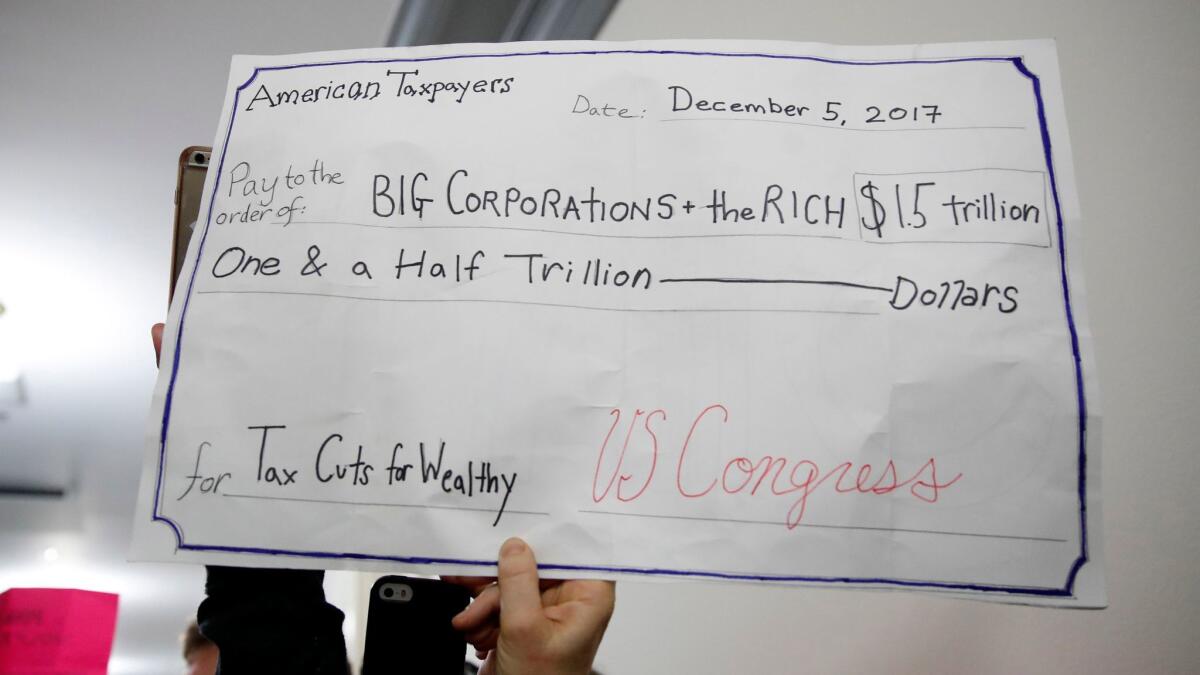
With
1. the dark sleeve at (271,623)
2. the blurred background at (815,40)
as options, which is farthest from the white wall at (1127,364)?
the dark sleeve at (271,623)

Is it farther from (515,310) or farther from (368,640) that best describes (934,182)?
(368,640)

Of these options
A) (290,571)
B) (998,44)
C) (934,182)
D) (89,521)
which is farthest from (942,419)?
(89,521)

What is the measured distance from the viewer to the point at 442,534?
1.79ft

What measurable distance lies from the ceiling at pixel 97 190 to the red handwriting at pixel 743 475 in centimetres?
128

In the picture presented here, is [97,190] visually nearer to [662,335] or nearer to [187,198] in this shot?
[187,198]

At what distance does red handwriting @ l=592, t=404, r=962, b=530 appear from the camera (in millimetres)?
523

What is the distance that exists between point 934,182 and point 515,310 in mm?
391

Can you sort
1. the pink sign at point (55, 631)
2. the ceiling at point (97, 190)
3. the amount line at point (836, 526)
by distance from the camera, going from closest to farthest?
the amount line at point (836, 526), the ceiling at point (97, 190), the pink sign at point (55, 631)

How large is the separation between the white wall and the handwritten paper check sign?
7 centimetres

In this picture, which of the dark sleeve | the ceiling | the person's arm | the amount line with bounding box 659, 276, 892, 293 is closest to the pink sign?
the ceiling

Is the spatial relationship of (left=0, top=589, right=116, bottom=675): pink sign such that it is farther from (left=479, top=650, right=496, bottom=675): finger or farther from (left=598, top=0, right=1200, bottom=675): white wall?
(left=598, top=0, right=1200, bottom=675): white wall

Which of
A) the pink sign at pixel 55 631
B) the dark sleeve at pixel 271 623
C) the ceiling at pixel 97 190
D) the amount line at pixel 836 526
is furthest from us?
the pink sign at pixel 55 631

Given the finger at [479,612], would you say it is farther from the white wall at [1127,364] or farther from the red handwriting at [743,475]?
the white wall at [1127,364]

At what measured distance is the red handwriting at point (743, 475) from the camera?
20.6 inches
